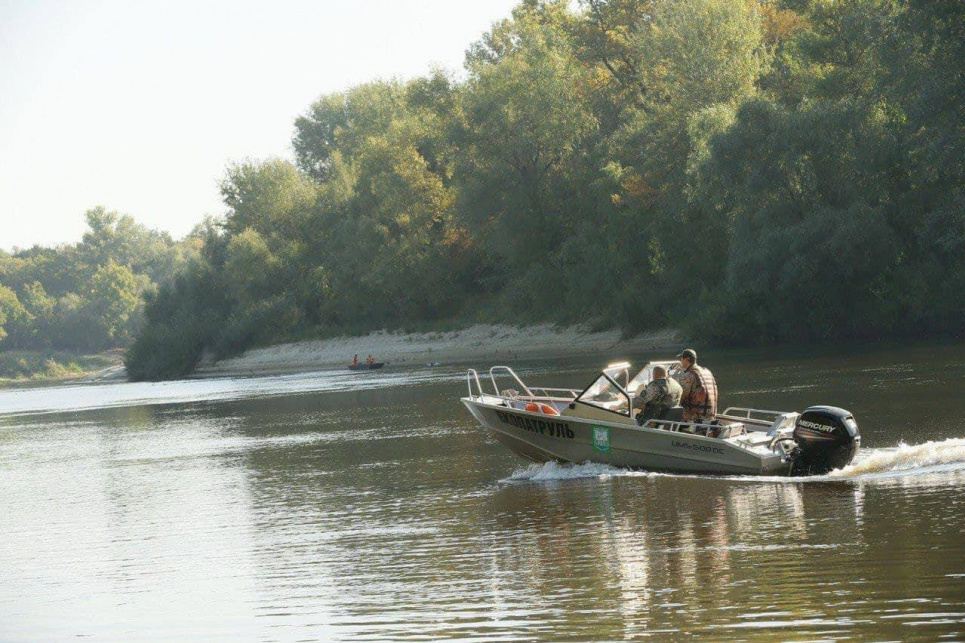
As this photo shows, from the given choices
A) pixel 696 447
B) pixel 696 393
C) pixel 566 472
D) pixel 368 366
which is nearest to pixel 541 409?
pixel 566 472

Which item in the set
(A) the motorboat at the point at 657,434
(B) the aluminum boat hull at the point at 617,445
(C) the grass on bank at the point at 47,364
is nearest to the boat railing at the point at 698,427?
(A) the motorboat at the point at 657,434

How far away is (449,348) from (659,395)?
5598cm

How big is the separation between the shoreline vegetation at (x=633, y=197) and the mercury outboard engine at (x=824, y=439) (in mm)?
29030

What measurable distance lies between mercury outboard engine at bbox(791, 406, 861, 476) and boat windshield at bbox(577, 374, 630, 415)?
2916 millimetres

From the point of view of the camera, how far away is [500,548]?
558 inches

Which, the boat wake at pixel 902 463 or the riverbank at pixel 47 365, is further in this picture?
the riverbank at pixel 47 365

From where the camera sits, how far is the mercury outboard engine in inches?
656

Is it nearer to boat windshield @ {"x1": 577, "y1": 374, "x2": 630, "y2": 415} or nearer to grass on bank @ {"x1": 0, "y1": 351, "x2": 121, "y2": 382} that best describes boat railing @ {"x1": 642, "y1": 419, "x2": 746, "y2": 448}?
boat windshield @ {"x1": 577, "y1": 374, "x2": 630, "y2": 415}

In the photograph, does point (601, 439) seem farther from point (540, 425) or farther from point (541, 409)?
point (541, 409)

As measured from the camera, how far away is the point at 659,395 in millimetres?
18094

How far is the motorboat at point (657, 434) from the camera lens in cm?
1691

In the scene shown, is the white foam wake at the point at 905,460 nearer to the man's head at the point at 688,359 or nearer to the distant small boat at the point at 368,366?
the man's head at the point at 688,359

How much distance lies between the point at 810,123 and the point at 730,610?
3975 centimetres

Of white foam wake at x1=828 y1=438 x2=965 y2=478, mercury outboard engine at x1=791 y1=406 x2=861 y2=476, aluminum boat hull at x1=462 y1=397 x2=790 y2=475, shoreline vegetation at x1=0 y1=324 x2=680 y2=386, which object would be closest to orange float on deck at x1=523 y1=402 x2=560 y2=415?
aluminum boat hull at x1=462 y1=397 x2=790 y2=475
